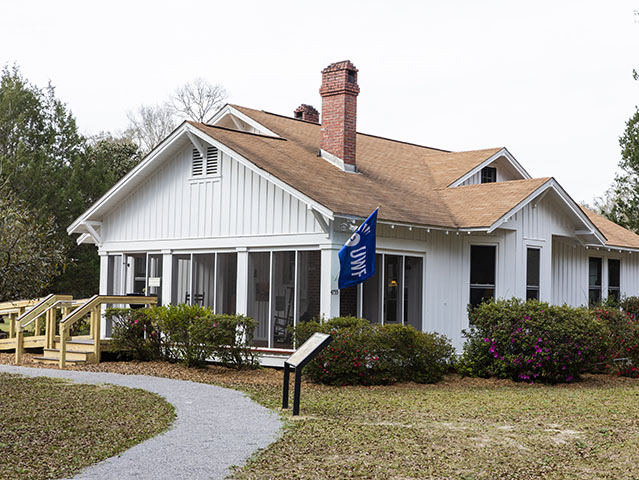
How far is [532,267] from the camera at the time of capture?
1825 centimetres

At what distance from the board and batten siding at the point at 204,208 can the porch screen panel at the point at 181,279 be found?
55 cm

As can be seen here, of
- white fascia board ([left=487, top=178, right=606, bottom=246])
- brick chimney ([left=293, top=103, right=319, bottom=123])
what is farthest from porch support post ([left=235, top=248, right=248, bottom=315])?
brick chimney ([left=293, top=103, right=319, bottom=123])

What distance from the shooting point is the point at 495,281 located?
17625 millimetres

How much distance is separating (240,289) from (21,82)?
78.7 feet

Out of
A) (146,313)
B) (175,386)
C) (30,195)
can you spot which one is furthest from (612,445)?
(30,195)

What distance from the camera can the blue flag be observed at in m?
14.7

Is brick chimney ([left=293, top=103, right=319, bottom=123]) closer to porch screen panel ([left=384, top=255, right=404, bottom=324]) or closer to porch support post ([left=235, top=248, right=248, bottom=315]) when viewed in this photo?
porch support post ([left=235, top=248, right=248, bottom=315])

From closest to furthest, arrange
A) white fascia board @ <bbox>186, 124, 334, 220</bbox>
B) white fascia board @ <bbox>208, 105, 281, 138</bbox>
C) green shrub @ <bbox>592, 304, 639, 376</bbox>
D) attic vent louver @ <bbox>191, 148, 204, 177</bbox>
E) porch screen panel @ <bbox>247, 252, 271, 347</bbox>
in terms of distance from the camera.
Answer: white fascia board @ <bbox>186, 124, 334, 220</bbox> < green shrub @ <bbox>592, 304, 639, 376</bbox> < porch screen panel @ <bbox>247, 252, 271, 347</bbox> < attic vent louver @ <bbox>191, 148, 204, 177</bbox> < white fascia board @ <bbox>208, 105, 281, 138</bbox>

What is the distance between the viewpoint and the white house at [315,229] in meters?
16.1

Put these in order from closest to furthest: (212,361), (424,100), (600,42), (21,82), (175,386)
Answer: (175,386) < (212,361) < (600,42) < (424,100) < (21,82)

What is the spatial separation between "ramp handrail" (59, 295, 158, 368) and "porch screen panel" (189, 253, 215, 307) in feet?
3.16

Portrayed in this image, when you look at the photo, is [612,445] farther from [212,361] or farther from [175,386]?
[212,361]

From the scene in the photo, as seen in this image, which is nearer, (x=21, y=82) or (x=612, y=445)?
(x=612, y=445)

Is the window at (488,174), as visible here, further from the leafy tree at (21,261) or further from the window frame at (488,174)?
the leafy tree at (21,261)
